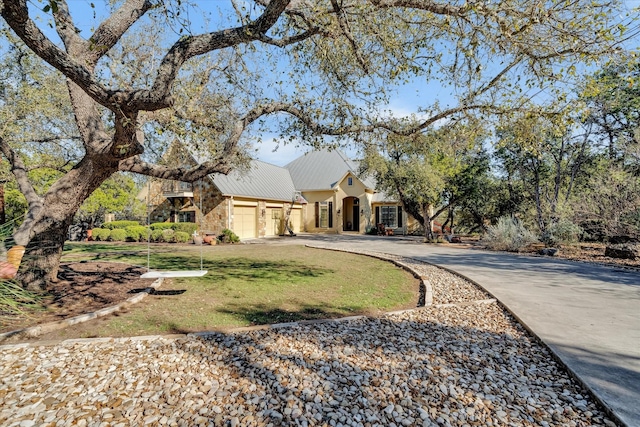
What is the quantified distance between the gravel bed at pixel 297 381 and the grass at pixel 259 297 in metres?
0.71

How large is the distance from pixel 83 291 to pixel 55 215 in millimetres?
1652

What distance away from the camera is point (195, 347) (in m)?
3.96

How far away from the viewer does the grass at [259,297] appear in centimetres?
493

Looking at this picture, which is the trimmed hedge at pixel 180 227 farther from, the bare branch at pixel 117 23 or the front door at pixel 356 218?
the bare branch at pixel 117 23

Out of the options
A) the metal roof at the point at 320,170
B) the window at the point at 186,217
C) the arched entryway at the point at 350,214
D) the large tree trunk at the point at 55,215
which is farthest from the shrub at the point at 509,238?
the window at the point at 186,217

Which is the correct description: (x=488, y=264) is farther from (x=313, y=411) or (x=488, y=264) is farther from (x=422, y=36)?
(x=313, y=411)

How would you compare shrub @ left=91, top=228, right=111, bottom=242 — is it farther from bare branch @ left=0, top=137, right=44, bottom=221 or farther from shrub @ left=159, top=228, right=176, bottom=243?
bare branch @ left=0, top=137, right=44, bottom=221

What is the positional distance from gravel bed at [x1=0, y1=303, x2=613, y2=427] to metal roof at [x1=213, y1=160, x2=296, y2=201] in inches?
567

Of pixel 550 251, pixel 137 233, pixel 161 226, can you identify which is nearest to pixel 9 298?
pixel 550 251

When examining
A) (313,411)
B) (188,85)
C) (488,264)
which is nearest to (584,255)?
(488,264)

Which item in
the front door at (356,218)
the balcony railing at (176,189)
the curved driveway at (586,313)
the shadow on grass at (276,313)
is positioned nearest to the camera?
the curved driveway at (586,313)

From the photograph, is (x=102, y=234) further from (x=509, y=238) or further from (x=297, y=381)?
(x=509, y=238)

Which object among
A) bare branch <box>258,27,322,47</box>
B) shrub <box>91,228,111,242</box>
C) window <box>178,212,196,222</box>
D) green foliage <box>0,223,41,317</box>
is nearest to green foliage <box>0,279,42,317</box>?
green foliage <box>0,223,41,317</box>

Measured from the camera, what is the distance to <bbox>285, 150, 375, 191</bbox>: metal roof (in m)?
26.9
